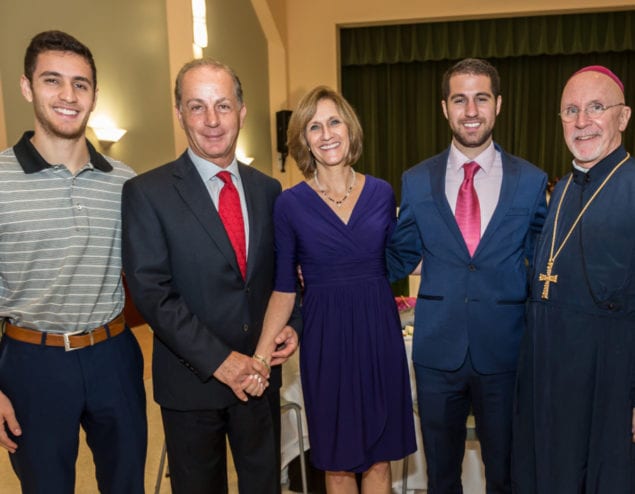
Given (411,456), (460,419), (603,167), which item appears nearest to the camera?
(603,167)

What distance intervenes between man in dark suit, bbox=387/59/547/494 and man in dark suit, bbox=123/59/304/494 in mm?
509

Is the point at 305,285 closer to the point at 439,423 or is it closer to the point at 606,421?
the point at 439,423

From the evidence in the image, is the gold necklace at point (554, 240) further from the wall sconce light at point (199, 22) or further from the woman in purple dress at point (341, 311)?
the wall sconce light at point (199, 22)

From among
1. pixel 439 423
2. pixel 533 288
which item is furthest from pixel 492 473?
pixel 533 288

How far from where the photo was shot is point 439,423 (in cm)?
196

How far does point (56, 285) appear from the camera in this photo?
1.67m

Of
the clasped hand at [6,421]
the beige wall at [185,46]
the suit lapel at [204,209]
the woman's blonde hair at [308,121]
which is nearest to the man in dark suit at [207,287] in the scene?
the suit lapel at [204,209]

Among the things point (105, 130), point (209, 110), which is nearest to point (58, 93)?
point (209, 110)

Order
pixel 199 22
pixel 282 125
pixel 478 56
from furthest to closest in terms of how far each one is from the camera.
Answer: pixel 478 56 < pixel 282 125 < pixel 199 22

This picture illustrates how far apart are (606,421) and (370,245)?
900 millimetres

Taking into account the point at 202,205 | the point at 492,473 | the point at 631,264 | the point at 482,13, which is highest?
the point at 482,13

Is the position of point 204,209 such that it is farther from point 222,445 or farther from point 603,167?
point 603,167

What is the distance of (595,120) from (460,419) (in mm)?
1077

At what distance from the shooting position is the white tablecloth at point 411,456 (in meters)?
2.57
